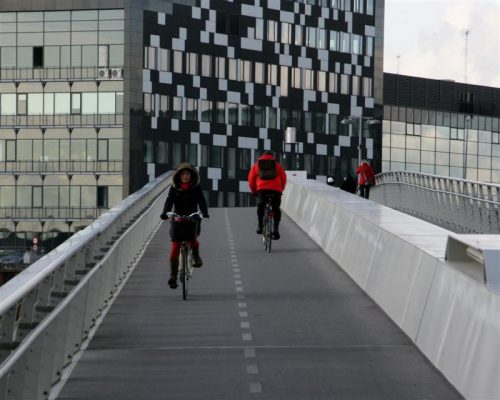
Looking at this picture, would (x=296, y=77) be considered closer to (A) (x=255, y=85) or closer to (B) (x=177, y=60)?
(A) (x=255, y=85)

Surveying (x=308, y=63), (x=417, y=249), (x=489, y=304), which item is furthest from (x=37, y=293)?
(x=308, y=63)

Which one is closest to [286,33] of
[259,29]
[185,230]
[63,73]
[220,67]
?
[259,29]

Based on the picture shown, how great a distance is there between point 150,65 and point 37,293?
7905cm

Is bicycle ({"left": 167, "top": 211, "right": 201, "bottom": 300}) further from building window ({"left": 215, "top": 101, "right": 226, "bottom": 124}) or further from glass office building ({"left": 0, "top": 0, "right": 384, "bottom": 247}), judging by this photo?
building window ({"left": 215, "top": 101, "right": 226, "bottom": 124})

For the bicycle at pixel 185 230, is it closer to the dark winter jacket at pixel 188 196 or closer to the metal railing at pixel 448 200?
the dark winter jacket at pixel 188 196

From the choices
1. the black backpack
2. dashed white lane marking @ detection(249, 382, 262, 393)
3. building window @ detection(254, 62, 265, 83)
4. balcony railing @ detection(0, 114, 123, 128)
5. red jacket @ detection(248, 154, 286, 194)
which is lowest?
dashed white lane marking @ detection(249, 382, 262, 393)

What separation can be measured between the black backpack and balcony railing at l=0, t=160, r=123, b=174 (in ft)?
213

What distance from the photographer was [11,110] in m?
88.9

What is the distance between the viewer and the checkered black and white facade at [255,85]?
89250 mm

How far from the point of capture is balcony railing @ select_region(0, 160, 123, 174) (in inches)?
3467

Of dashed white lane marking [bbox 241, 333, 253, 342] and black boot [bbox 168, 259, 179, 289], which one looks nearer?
dashed white lane marking [bbox 241, 333, 253, 342]

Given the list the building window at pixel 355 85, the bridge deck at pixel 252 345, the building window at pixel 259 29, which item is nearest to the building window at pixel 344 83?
the building window at pixel 355 85

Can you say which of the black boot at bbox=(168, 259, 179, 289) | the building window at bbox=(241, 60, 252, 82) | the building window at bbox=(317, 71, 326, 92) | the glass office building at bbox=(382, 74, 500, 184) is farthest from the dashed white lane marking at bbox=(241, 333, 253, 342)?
the glass office building at bbox=(382, 74, 500, 184)

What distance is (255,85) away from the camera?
95125 mm
